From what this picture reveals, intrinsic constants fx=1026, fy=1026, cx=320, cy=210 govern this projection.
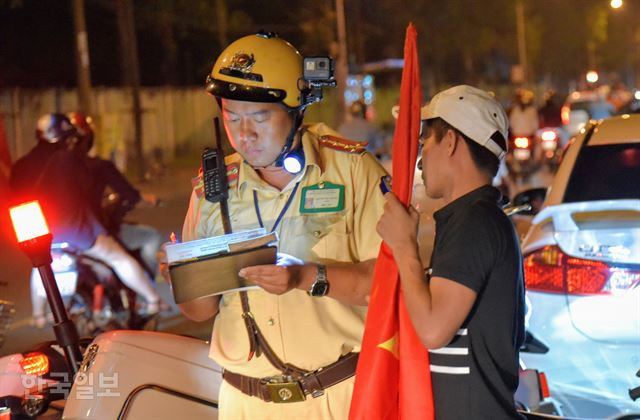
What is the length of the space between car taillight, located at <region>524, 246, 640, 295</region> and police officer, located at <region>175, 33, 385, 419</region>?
1.71 m

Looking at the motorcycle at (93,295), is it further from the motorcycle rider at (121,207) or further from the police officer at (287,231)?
the police officer at (287,231)

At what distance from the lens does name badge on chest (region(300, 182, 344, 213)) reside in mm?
3189

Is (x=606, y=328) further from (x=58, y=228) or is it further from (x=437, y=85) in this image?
(x=437, y=85)

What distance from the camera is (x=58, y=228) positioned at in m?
7.04

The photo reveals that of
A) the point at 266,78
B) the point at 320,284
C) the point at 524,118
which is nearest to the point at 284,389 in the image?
the point at 320,284

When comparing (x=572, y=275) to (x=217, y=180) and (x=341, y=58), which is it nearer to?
(x=217, y=180)

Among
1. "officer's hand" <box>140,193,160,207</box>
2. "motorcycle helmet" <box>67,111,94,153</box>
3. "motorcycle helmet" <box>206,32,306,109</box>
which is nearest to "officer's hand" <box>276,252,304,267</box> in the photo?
"motorcycle helmet" <box>206,32,306,109</box>

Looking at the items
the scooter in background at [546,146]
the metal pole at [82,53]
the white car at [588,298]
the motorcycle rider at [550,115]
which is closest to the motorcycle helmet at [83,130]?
the white car at [588,298]

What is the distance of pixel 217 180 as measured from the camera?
3223 mm

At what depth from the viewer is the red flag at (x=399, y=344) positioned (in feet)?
8.77

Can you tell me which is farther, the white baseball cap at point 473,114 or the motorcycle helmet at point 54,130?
the motorcycle helmet at point 54,130

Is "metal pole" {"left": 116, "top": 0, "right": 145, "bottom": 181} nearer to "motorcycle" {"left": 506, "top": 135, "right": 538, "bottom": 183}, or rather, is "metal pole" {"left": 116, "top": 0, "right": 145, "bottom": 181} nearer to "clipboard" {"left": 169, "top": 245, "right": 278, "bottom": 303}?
"motorcycle" {"left": 506, "top": 135, "right": 538, "bottom": 183}

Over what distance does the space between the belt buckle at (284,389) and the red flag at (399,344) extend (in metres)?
0.46

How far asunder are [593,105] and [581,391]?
27.2 m
